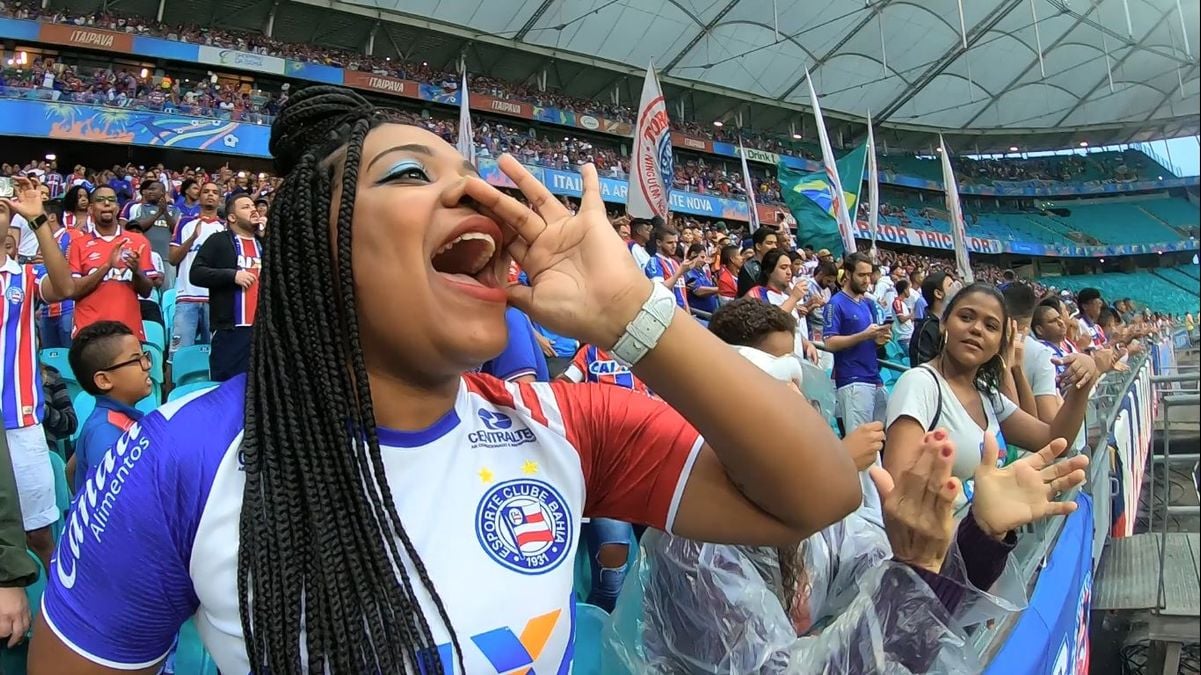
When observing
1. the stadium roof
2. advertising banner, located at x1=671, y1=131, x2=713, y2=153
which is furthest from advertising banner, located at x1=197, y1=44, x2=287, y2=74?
advertising banner, located at x1=671, y1=131, x2=713, y2=153

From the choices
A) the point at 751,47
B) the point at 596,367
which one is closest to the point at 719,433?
the point at 596,367

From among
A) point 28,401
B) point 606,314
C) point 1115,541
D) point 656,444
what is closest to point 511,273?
point 606,314

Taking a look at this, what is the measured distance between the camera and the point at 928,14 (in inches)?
813

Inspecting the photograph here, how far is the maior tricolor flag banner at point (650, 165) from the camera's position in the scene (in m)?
6.88

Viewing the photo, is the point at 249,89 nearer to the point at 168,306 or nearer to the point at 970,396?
the point at 168,306

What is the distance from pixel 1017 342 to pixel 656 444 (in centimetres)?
320

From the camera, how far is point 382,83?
70.0 ft

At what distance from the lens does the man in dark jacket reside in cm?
336

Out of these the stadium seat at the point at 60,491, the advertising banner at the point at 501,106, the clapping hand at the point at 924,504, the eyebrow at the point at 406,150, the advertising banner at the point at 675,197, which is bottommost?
the stadium seat at the point at 60,491

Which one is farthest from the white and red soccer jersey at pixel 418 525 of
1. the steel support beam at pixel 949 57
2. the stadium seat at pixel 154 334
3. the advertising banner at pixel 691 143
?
the advertising banner at pixel 691 143

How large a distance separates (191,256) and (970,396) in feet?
14.5

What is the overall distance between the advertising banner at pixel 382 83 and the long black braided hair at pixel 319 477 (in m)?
21.6

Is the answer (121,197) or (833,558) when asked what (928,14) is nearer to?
(121,197)

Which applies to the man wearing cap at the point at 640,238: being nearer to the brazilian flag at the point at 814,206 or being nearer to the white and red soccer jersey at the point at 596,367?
the white and red soccer jersey at the point at 596,367
